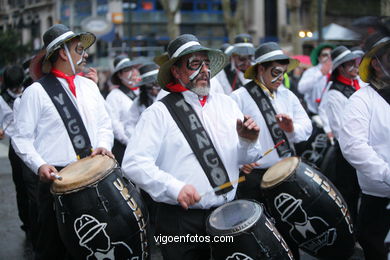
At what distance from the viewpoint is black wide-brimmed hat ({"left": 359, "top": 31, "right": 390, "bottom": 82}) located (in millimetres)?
4012

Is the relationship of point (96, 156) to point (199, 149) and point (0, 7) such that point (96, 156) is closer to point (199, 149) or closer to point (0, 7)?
point (199, 149)

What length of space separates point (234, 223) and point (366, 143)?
1164mm

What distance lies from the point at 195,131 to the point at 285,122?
1.46 metres

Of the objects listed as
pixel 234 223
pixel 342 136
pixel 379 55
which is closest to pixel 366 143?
pixel 342 136

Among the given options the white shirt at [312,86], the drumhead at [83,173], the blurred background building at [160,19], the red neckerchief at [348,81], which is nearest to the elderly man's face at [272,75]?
the red neckerchief at [348,81]

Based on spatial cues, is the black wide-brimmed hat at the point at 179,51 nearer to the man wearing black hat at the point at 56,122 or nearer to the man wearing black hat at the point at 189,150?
the man wearing black hat at the point at 189,150

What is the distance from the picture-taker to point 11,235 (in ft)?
22.7

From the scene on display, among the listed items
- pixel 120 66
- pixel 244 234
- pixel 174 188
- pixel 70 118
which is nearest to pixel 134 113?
pixel 120 66

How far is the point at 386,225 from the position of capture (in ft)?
13.7

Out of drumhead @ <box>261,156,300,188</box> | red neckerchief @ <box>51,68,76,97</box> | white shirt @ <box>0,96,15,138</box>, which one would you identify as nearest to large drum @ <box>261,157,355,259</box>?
drumhead @ <box>261,156,300,188</box>

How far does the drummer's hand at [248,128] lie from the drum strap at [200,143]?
20cm

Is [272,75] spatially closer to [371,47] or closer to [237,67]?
[371,47]

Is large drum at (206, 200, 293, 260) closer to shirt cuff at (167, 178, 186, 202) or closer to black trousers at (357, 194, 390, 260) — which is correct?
shirt cuff at (167, 178, 186, 202)

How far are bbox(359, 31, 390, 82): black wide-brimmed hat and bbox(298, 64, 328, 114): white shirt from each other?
4997 millimetres
